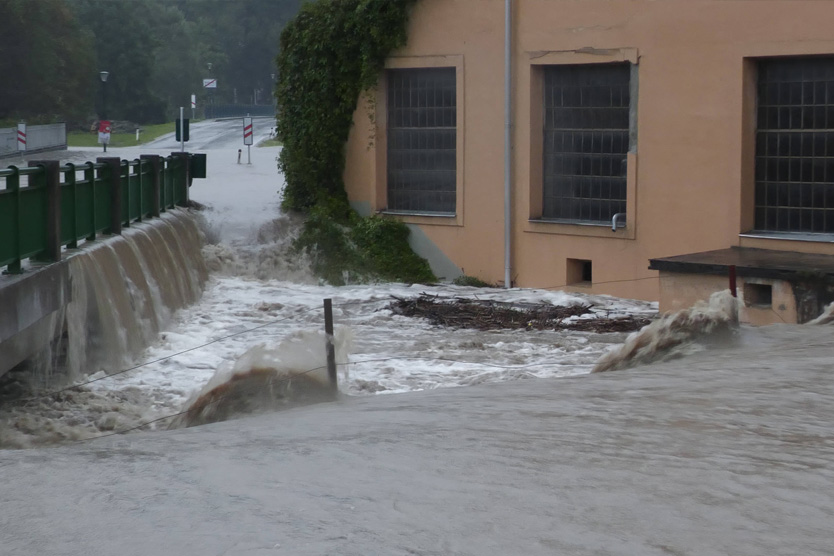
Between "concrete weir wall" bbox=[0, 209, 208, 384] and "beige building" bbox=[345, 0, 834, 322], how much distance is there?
4766mm

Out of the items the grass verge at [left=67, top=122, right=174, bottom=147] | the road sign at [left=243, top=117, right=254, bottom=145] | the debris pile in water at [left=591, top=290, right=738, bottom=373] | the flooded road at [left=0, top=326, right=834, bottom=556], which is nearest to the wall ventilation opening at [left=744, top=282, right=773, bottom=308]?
the debris pile in water at [left=591, top=290, right=738, bottom=373]

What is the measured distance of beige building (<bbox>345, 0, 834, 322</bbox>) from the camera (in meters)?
16.3

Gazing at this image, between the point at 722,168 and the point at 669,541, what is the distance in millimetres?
12681

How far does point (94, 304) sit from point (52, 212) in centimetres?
152

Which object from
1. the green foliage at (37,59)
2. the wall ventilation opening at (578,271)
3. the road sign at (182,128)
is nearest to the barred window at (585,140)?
the wall ventilation opening at (578,271)

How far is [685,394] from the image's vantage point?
344 inches

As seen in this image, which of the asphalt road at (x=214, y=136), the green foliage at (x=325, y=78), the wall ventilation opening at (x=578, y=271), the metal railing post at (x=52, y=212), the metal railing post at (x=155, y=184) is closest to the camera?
the metal railing post at (x=52, y=212)

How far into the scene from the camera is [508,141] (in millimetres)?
19562

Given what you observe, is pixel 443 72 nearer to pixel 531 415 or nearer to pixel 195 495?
pixel 531 415

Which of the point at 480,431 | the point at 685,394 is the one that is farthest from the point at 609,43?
the point at 480,431

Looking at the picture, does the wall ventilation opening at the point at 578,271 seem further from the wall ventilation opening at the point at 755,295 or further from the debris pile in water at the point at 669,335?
the debris pile in water at the point at 669,335

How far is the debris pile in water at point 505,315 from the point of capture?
16.4 meters

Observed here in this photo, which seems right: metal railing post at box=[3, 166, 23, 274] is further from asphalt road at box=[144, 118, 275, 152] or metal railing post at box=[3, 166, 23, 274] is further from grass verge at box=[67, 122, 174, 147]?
grass verge at box=[67, 122, 174, 147]

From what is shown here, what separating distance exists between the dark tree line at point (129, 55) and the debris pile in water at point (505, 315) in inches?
1488
